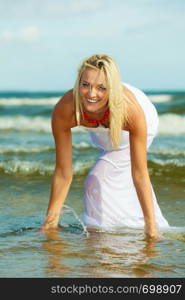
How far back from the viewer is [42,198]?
8.47 meters

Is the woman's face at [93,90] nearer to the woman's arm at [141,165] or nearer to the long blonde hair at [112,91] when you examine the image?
the long blonde hair at [112,91]

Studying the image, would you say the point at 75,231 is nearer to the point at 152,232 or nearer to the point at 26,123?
the point at 152,232

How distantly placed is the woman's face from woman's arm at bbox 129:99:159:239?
29cm

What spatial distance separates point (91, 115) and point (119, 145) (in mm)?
628

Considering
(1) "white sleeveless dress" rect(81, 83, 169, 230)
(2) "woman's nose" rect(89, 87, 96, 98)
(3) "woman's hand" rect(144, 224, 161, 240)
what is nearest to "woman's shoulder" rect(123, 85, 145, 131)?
(2) "woman's nose" rect(89, 87, 96, 98)

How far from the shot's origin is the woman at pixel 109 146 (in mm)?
5086

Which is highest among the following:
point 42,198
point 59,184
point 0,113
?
point 59,184

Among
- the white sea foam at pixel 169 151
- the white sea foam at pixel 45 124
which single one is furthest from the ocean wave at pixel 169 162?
the white sea foam at pixel 45 124

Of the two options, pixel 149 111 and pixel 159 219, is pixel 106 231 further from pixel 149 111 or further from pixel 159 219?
pixel 149 111

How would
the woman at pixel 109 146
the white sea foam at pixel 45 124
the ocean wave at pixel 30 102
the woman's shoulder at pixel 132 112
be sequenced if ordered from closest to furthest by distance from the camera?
the woman at pixel 109 146
the woman's shoulder at pixel 132 112
the white sea foam at pixel 45 124
the ocean wave at pixel 30 102

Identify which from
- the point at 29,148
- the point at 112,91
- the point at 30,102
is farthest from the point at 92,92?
the point at 30,102

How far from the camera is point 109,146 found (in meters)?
5.99

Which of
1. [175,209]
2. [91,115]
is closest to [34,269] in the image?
[91,115]

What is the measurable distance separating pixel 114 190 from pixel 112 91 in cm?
143
